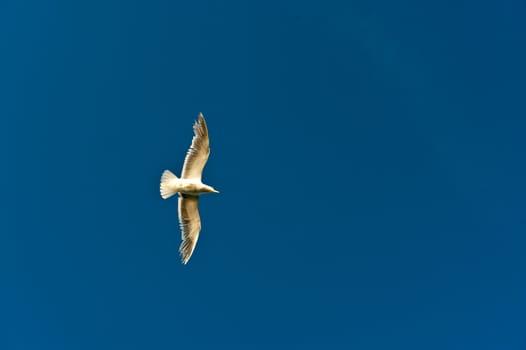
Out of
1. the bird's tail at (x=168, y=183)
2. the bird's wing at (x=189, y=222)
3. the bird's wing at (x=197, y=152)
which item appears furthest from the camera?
the bird's wing at (x=189, y=222)

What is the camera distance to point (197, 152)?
67.8ft

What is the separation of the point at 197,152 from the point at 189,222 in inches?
99.1

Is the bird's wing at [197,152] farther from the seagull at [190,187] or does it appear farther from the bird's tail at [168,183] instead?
the bird's tail at [168,183]

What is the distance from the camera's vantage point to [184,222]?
21047 mm

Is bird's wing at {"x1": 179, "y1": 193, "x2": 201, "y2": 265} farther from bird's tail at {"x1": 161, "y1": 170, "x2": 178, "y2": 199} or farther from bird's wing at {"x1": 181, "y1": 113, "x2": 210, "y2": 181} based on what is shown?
bird's wing at {"x1": 181, "y1": 113, "x2": 210, "y2": 181}

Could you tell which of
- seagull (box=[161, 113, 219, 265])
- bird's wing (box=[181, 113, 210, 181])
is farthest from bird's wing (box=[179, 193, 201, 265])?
bird's wing (box=[181, 113, 210, 181])

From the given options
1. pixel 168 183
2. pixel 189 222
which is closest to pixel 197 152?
pixel 168 183

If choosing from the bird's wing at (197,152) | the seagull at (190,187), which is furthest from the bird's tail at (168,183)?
the bird's wing at (197,152)

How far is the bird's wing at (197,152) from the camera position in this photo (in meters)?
20.5

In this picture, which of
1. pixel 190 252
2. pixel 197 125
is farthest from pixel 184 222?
pixel 197 125

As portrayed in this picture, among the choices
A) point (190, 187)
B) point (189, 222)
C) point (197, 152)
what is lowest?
point (189, 222)

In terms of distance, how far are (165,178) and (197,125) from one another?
217cm

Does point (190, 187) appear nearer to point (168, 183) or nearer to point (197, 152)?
point (168, 183)

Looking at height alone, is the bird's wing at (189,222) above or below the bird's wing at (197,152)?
below
